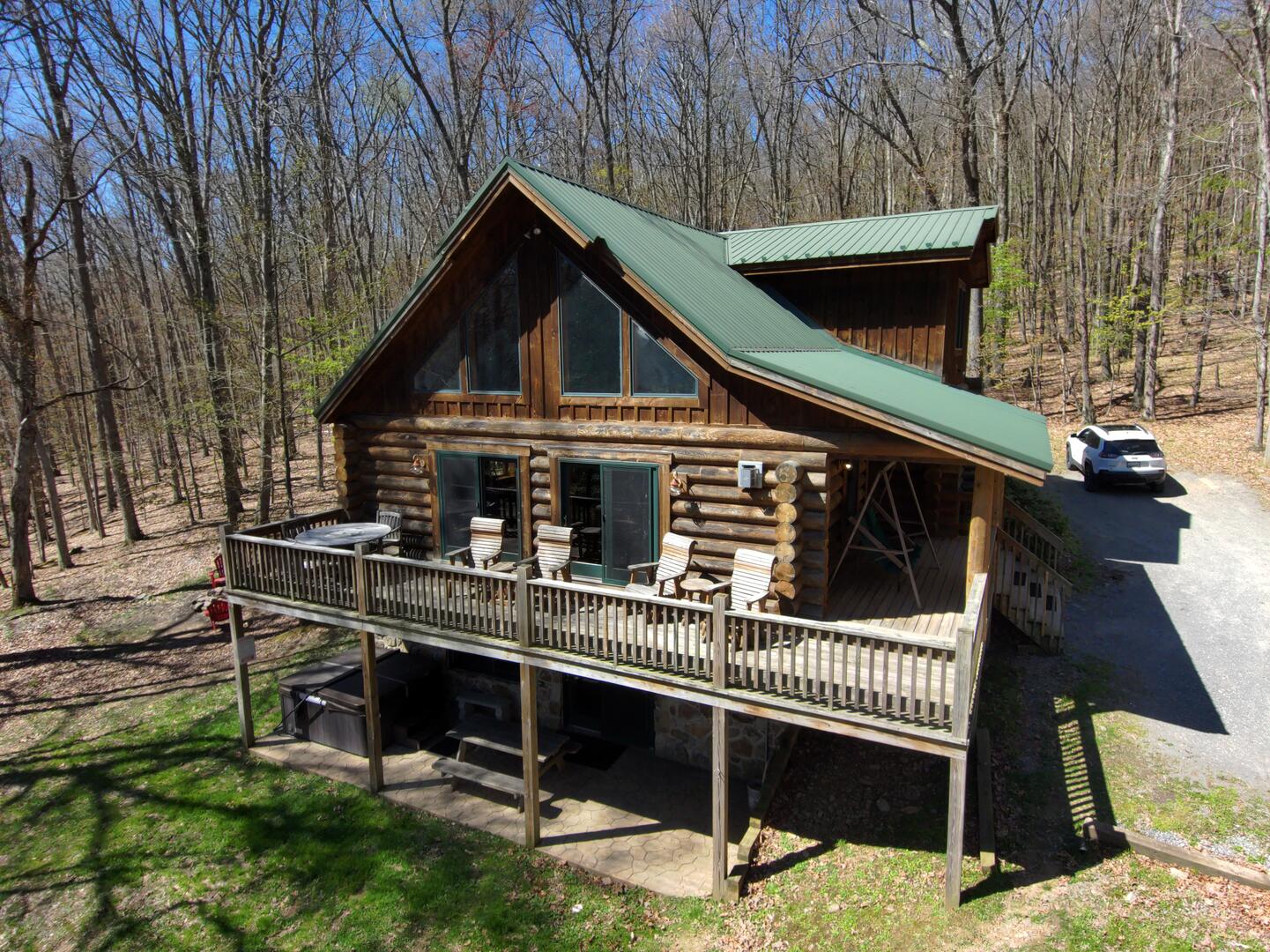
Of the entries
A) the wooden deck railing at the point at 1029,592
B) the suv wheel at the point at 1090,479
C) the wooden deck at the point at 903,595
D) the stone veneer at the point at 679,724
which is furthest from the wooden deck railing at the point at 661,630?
the suv wheel at the point at 1090,479

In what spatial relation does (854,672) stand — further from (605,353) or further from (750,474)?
(605,353)

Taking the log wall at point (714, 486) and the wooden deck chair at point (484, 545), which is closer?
the log wall at point (714, 486)

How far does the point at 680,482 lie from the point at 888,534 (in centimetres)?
476

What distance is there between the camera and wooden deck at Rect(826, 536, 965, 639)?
9.95 meters

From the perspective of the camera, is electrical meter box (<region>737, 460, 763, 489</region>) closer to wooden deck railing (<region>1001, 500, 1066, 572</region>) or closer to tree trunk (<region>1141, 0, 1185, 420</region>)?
wooden deck railing (<region>1001, 500, 1066, 572</region>)

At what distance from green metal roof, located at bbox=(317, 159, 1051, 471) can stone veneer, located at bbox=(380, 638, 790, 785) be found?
4701 millimetres

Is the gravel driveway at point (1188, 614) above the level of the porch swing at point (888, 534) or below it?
below

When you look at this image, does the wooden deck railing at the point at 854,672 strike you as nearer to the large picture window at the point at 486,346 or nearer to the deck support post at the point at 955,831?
the deck support post at the point at 955,831

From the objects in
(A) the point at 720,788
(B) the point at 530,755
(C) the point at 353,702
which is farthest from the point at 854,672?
(C) the point at 353,702

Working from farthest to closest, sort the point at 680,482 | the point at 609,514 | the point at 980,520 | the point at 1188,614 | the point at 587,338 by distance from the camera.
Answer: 1. the point at 1188,614
2. the point at 609,514
3. the point at 587,338
4. the point at 680,482
5. the point at 980,520

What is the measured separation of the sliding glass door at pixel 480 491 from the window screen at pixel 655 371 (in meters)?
2.63

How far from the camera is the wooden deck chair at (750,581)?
31.2 ft

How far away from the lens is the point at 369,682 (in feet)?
36.8

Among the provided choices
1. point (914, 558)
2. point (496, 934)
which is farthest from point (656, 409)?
point (496, 934)
